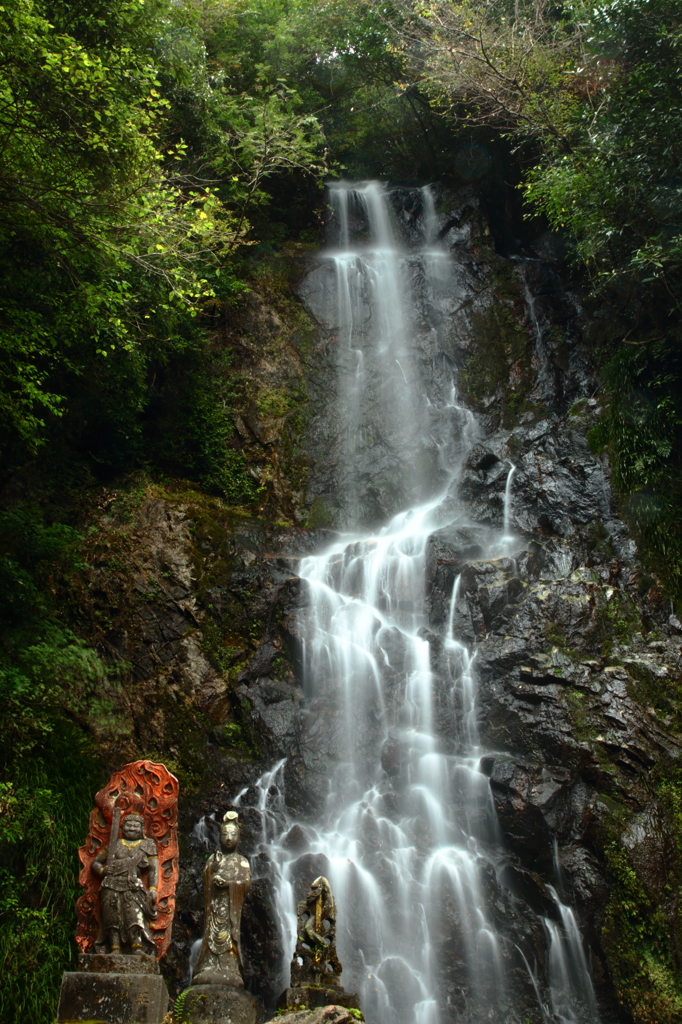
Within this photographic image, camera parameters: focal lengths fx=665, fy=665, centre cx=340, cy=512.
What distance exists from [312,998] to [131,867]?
214 cm

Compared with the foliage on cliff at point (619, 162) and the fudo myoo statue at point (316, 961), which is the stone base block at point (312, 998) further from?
the foliage on cliff at point (619, 162)

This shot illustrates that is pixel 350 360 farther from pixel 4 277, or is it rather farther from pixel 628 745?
pixel 628 745

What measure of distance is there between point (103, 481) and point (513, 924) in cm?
986

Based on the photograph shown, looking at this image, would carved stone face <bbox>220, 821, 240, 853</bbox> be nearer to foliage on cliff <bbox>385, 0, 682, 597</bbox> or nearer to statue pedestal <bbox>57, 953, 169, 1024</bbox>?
statue pedestal <bbox>57, 953, 169, 1024</bbox>

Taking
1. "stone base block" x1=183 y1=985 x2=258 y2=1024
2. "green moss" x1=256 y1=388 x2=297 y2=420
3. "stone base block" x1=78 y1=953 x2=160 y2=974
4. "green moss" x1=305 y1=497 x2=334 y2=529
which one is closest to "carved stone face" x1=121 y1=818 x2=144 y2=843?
"stone base block" x1=78 y1=953 x2=160 y2=974

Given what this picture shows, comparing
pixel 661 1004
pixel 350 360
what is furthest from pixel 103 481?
pixel 661 1004

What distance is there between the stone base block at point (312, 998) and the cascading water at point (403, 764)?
189 centimetres

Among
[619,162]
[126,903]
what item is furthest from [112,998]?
[619,162]

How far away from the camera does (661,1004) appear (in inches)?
311

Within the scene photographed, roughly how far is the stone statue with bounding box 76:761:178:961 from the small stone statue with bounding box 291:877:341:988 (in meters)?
1.39

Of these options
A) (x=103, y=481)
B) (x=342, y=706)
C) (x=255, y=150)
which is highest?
(x=255, y=150)

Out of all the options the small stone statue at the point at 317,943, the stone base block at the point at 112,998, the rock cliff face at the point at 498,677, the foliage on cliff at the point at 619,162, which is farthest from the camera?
the foliage on cliff at the point at 619,162

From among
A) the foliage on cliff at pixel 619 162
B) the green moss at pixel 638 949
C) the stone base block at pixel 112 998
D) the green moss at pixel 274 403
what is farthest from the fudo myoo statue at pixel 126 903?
the green moss at pixel 274 403

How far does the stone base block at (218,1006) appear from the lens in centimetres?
569
